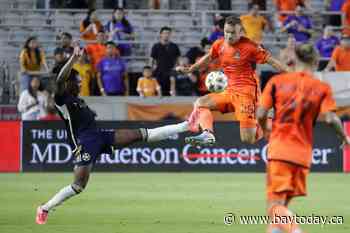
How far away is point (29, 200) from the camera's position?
1535 cm

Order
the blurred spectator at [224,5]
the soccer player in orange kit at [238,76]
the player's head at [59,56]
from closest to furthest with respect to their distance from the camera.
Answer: the soccer player in orange kit at [238,76] < the player's head at [59,56] < the blurred spectator at [224,5]

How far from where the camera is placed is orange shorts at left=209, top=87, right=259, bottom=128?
15250 millimetres

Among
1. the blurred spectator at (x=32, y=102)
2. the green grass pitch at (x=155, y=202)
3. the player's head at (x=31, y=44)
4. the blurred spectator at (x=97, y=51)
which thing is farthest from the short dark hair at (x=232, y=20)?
the blurred spectator at (x=97, y=51)

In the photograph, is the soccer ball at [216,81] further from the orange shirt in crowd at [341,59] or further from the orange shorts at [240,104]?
the orange shirt in crowd at [341,59]

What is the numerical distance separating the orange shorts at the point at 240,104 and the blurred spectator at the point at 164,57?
7.78 metres

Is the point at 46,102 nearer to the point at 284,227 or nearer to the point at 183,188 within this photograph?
the point at 183,188

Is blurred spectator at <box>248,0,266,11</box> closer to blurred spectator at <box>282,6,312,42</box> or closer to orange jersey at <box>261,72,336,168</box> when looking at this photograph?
blurred spectator at <box>282,6,312,42</box>

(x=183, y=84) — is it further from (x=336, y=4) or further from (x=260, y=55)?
(x=260, y=55)

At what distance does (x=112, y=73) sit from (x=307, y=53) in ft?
48.8

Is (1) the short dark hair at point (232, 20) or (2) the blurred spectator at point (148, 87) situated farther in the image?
(2) the blurred spectator at point (148, 87)

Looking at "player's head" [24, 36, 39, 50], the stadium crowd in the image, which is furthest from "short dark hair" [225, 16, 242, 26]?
"player's head" [24, 36, 39, 50]

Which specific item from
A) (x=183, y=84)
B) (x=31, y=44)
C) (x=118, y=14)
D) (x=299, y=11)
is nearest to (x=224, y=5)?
(x=299, y=11)

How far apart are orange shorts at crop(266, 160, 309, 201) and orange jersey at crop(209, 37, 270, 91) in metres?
6.60

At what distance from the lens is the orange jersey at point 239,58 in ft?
50.1
